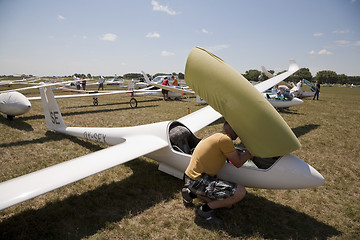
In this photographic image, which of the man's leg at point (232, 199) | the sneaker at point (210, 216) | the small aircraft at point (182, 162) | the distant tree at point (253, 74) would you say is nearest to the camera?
the small aircraft at point (182, 162)

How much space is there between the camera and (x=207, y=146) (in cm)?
312

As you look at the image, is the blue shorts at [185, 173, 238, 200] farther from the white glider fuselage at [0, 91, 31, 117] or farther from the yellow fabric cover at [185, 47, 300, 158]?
the white glider fuselage at [0, 91, 31, 117]

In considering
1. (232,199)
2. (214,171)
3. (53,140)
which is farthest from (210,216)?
(53,140)

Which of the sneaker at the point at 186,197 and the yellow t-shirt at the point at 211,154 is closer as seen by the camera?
the yellow t-shirt at the point at 211,154

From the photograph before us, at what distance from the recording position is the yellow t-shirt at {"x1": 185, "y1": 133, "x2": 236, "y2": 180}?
9.96ft

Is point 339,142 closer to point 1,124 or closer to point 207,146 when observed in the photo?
point 207,146

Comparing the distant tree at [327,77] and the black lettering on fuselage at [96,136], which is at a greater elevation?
the distant tree at [327,77]

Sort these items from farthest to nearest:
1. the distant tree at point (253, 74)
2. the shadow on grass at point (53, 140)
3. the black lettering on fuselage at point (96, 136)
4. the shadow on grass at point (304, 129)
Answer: the distant tree at point (253, 74), the shadow on grass at point (304, 129), the shadow on grass at point (53, 140), the black lettering on fuselage at point (96, 136)

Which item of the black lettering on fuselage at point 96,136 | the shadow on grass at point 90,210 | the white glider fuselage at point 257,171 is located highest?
the white glider fuselage at point 257,171

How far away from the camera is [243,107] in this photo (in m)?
2.84

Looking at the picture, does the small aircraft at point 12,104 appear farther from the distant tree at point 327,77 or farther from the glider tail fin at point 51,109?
the distant tree at point 327,77

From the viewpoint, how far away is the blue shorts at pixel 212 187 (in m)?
3.12

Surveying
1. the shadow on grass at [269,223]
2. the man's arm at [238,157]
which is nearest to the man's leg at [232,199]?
the shadow on grass at [269,223]

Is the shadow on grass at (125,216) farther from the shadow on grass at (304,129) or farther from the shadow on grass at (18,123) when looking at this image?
the shadow on grass at (18,123)
